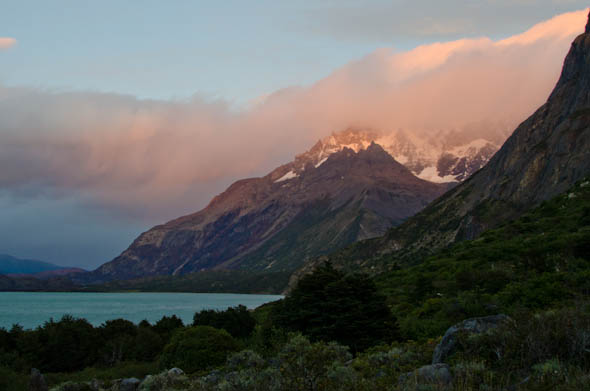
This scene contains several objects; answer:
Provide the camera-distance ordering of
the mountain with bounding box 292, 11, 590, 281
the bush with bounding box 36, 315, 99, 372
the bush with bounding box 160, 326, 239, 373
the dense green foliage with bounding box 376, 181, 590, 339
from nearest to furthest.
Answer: the dense green foliage with bounding box 376, 181, 590, 339
the bush with bounding box 160, 326, 239, 373
the bush with bounding box 36, 315, 99, 372
the mountain with bounding box 292, 11, 590, 281

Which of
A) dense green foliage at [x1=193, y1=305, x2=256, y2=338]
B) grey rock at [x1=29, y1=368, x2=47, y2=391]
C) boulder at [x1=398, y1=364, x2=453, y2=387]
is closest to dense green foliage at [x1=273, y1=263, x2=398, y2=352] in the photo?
boulder at [x1=398, y1=364, x2=453, y2=387]

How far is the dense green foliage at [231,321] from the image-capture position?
4575cm

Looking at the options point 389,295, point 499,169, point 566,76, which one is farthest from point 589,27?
point 389,295

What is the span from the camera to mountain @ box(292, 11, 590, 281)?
88875mm

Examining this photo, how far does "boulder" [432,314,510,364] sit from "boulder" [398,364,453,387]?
1616mm

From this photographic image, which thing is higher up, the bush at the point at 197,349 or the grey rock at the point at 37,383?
the bush at the point at 197,349

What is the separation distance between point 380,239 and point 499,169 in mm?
66457

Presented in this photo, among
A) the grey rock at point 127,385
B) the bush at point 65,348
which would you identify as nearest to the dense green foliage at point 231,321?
the bush at point 65,348

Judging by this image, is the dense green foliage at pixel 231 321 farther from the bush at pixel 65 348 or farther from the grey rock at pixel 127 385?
the grey rock at pixel 127 385

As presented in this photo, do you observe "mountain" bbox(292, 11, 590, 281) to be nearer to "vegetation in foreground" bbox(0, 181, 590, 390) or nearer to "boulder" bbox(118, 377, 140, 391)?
"vegetation in foreground" bbox(0, 181, 590, 390)

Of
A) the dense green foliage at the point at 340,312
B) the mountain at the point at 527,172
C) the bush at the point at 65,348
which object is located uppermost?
the mountain at the point at 527,172

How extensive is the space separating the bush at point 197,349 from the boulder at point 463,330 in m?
16.9

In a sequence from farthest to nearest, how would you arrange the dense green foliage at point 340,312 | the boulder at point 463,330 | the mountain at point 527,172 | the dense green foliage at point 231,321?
1. the mountain at point 527,172
2. the dense green foliage at point 231,321
3. the dense green foliage at point 340,312
4. the boulder at point 463,330

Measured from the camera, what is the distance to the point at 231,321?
46.2m
